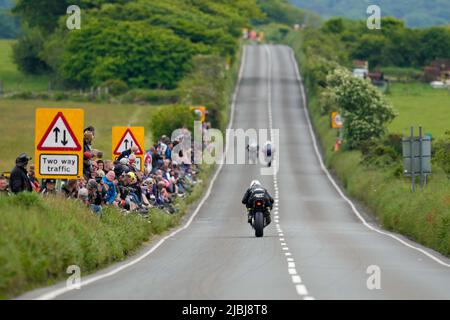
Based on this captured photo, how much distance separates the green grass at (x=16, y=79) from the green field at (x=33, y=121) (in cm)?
1914

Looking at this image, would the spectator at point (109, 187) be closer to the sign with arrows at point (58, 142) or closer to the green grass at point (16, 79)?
the sign with arrows at point (58, 142)

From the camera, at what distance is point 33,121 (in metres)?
77.0

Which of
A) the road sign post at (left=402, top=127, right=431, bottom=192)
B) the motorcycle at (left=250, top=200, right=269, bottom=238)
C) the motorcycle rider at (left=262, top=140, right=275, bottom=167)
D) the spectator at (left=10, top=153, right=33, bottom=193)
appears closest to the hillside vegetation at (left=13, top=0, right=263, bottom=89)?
the motorcycle rider at (left=262, top=140, right=275, bottom=167)

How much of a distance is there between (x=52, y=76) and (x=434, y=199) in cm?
9453

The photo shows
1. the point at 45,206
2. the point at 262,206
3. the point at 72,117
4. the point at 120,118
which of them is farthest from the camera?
the point at 120,118

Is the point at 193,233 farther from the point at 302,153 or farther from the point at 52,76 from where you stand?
the point at 52,76

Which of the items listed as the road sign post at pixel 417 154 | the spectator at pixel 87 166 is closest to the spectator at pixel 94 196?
the spectator at pixel 87 166

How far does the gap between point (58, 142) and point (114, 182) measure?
613cm

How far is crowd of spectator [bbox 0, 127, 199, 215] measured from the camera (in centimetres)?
2534

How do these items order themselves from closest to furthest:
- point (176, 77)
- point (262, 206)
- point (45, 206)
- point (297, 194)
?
point (45, 206) → point (262, 206) → point (297, 194) → point (176, 77)

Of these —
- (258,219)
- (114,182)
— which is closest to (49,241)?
(114,182)

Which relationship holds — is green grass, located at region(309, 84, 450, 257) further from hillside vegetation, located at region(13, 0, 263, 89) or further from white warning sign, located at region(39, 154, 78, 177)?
hillside vegetation, located at region(13, 0, 263, 89)

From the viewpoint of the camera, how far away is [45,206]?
21672 mm

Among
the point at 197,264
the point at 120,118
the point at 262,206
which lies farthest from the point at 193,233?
the point at 120,118
